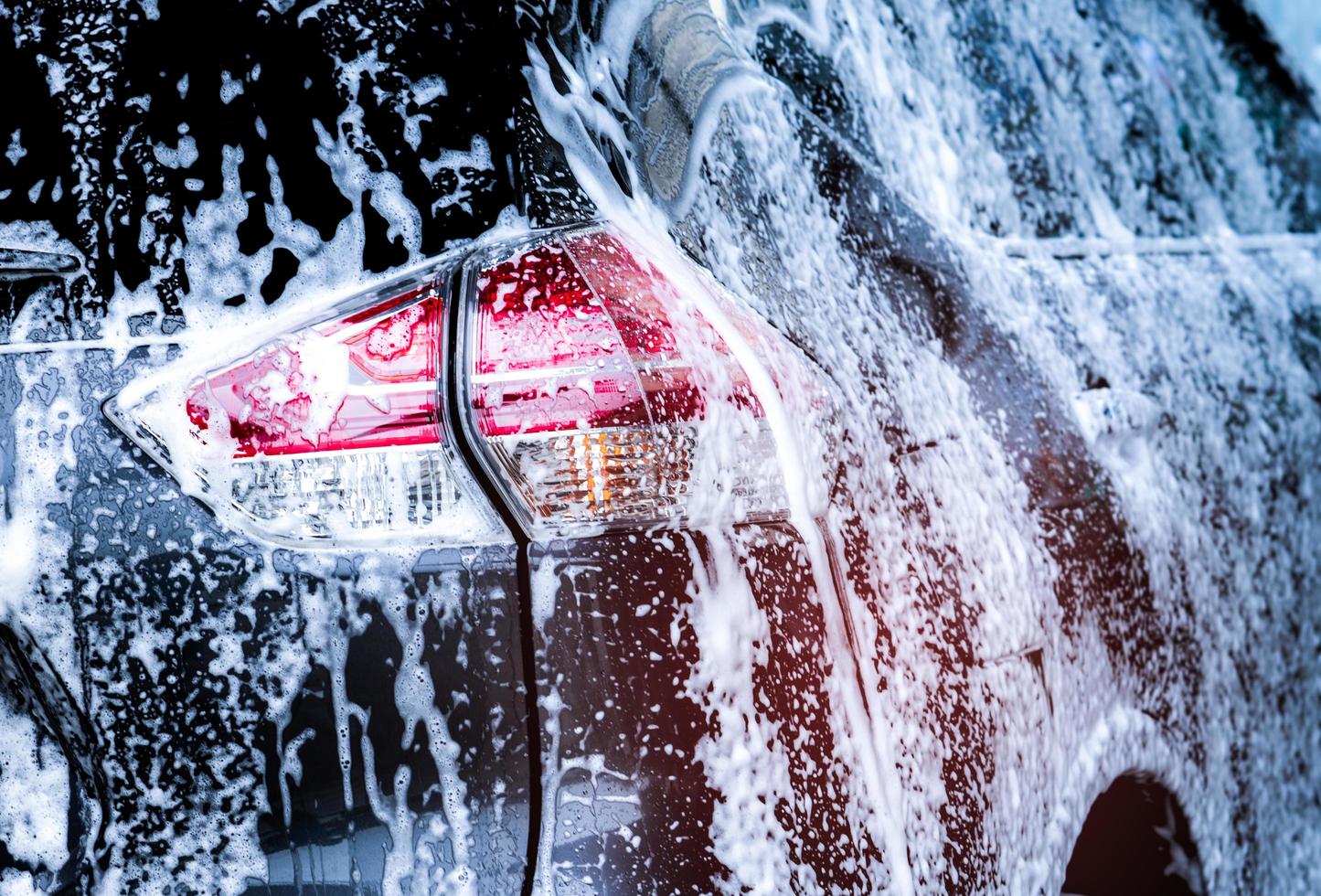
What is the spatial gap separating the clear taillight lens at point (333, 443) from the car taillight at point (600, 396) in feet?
0.14

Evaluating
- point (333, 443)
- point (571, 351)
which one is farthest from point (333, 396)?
point (571, 351)

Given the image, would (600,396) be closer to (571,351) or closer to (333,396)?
(571,351)

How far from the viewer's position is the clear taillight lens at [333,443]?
43.4 inches

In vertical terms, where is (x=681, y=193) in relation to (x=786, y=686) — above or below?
above

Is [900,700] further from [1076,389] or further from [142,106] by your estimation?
[142,106]

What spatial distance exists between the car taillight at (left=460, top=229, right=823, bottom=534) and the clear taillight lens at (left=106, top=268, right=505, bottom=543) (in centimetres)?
4

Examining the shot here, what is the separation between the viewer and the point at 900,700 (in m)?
1.32

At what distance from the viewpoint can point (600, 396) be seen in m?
1.11

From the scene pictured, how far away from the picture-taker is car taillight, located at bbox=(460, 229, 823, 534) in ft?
3.62

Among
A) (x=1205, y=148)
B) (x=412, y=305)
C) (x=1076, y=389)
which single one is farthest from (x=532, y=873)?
(x=1205, y=148)

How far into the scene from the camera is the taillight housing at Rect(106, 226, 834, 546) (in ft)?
3.62

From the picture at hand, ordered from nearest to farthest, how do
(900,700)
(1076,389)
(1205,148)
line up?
(900,700) → (1076,389) → (1205,148)

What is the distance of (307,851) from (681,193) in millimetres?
781

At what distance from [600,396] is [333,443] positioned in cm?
25
